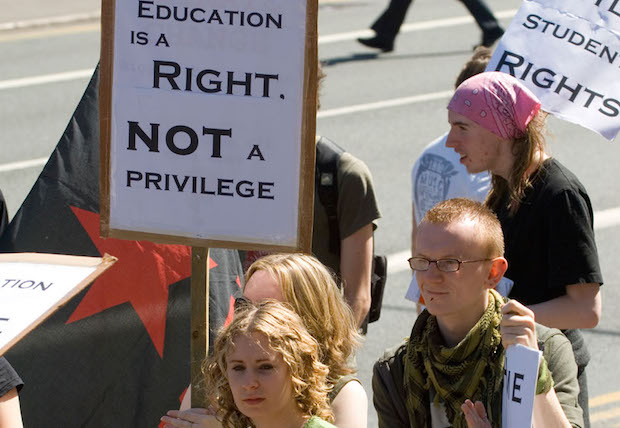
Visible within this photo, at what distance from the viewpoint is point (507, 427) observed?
8.93 ft

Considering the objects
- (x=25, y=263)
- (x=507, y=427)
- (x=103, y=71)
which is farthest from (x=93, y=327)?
(x=507, y=427)

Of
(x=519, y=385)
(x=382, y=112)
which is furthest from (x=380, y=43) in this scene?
(x=519, y=385)

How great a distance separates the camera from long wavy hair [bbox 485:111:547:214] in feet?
12.3

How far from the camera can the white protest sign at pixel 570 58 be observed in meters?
4.34

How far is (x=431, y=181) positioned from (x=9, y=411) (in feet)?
6.75

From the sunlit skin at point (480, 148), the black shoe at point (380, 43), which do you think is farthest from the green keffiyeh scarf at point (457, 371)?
the black shoe at point (380, 43)

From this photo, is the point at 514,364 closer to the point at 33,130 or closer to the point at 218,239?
the point at 218,239

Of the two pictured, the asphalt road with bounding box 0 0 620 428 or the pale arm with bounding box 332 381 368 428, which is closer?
the pale arm with bounding box 332 381 368 428

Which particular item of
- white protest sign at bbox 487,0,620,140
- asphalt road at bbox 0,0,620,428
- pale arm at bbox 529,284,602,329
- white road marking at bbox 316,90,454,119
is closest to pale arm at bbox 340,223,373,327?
white protest sign at bbox 487,0,620,140

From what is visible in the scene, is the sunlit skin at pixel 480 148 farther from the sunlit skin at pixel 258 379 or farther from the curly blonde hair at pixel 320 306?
the sunlit skin at pixel 258 379

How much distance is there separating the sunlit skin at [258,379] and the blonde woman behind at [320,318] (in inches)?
9.7

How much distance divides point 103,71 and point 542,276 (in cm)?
160

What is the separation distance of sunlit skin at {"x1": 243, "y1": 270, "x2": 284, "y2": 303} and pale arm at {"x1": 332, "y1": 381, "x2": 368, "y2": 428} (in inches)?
13.6

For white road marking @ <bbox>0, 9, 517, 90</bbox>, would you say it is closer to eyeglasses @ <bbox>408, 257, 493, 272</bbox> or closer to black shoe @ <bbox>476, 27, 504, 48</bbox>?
black shoe @ <bbox>476, 27, 504, 48</bbox>
